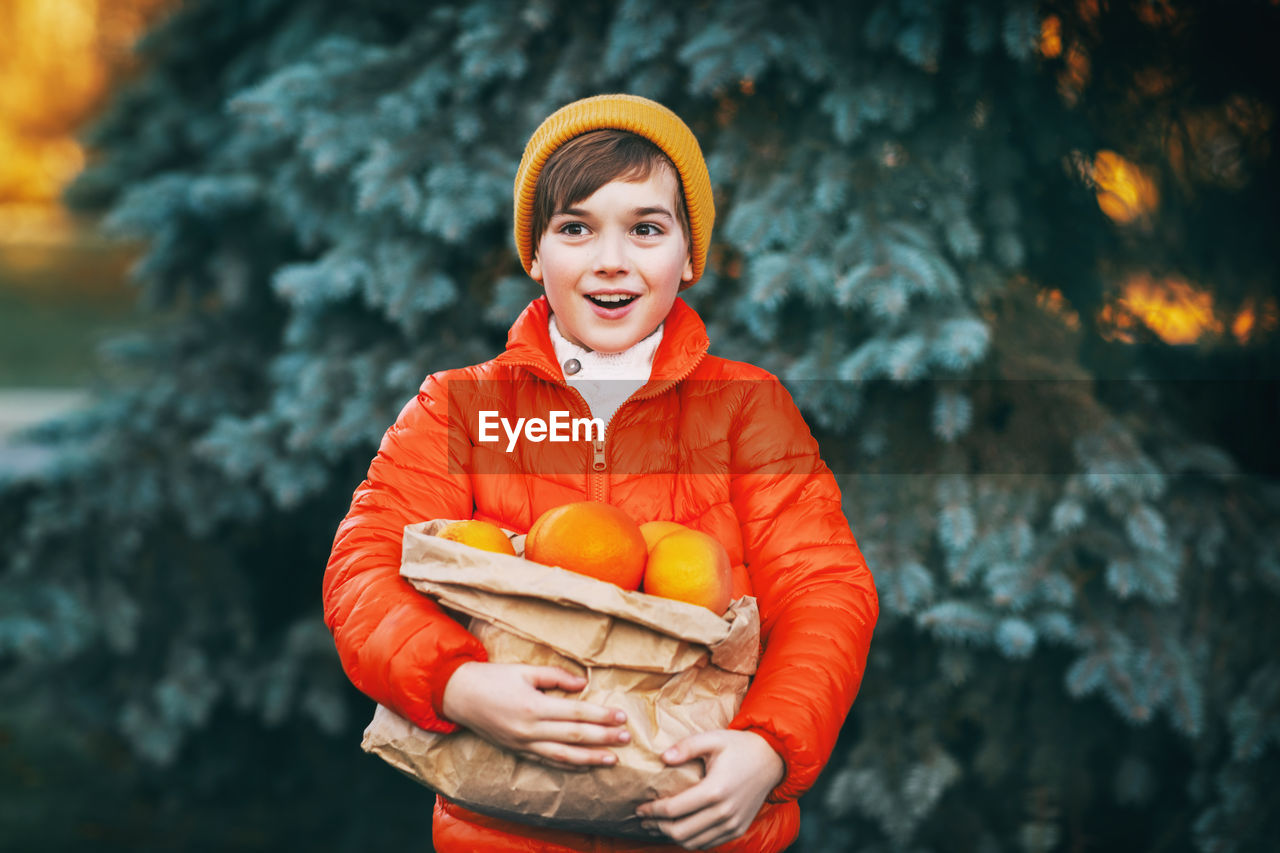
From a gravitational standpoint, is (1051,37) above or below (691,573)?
above

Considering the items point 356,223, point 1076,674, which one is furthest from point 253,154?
point 1076,674

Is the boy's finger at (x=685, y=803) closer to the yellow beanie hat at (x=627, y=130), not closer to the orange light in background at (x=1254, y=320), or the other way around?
the yellow beanie hat at (x=627, y=130)

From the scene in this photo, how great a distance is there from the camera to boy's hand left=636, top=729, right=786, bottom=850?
1.16m

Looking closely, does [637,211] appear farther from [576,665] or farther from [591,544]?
[576,665]

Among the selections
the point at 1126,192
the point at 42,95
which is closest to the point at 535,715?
the point at 1126,192

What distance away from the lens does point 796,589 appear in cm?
141

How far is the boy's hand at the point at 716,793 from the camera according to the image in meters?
1.16

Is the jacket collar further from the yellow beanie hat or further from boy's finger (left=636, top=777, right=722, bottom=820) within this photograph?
boy's finger (left=636, top=777, right=722, bottom=820)

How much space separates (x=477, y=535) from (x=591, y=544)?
176 millimetres

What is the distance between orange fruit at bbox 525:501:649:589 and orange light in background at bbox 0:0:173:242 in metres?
11.3

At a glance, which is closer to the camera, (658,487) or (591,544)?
(591,544)

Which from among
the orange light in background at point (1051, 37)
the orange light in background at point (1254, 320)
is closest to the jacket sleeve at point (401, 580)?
the orange light in background at point (1051, 37)

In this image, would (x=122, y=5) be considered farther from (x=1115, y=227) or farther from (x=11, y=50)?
(x=1115, y=227)

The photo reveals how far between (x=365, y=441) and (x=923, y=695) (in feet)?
5.87
